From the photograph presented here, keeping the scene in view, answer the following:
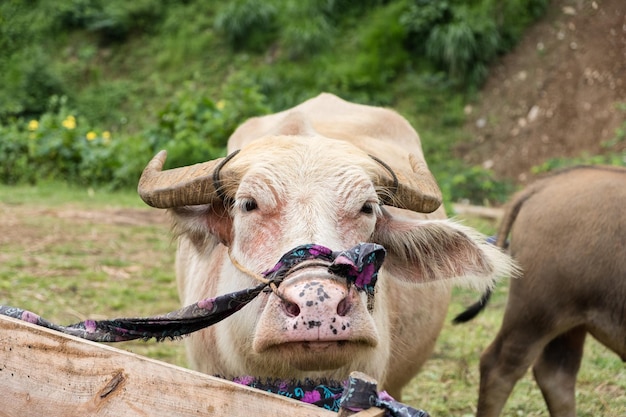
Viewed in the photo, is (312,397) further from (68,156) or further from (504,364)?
(68,156)

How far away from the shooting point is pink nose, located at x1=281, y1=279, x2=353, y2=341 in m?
2.38

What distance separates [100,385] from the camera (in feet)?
7.00

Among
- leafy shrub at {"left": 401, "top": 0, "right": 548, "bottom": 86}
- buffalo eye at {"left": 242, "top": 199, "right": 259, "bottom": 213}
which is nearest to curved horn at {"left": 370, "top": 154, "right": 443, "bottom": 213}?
buffalo eye at {"left": 242, "top": 199, "right": 259, "bottom": 213}

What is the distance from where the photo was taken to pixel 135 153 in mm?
11945

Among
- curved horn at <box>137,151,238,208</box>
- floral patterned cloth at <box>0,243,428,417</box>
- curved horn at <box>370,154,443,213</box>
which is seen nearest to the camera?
floral patterned cloth at <box>0,243,428,417</box>

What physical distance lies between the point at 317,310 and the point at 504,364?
2.30 meters

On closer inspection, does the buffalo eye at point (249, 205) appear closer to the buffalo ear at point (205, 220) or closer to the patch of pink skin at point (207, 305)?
the buffalo ear at point (205, 220)

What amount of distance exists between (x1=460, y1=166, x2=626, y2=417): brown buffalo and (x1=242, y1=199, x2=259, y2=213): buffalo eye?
1863 mm

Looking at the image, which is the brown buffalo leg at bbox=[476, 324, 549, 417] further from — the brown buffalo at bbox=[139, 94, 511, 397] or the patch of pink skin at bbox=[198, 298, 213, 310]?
the patch of pink skin at bbox=[198, 298, 213, 310]

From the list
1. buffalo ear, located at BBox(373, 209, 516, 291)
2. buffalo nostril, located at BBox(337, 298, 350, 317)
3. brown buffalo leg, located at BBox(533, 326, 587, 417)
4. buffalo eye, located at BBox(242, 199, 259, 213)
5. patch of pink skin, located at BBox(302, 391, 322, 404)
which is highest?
buffalo eye, located at BBox(242, 199, 259, 213)

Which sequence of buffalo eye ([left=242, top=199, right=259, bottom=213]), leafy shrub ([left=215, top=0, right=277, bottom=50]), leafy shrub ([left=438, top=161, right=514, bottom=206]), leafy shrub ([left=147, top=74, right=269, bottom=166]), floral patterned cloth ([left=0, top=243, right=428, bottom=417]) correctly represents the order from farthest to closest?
leafy shrub ([left=215, top=0, right=277, bottom=50])
leafy shrub ([left=438, top=161, right=514, bottom=206])
leafy shrub ([left=147, top=74, right=269, bottom=166])
buffalo eye ([left=242, top=199, right=259, bottom=213])
floral patterned cloth ([left=0, top=243, right=428, bottom=417])

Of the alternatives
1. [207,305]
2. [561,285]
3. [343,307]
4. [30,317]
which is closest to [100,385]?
[30,317]

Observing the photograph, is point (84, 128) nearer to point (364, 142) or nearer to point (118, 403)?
point (364, 142)

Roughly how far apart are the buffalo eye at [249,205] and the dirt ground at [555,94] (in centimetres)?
1019
